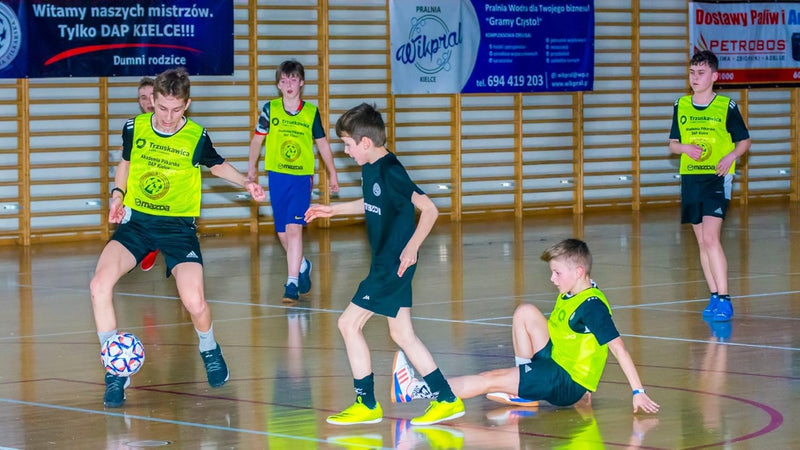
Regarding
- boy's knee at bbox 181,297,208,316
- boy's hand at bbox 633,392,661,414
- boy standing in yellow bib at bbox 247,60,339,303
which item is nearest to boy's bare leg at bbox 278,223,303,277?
boy standing in yellow bib at bbox 247,60,339,303

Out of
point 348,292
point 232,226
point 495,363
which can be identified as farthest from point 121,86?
point 495,363

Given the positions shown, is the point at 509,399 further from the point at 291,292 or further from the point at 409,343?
the point at 291,292

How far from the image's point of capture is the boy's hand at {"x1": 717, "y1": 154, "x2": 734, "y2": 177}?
10.7 m

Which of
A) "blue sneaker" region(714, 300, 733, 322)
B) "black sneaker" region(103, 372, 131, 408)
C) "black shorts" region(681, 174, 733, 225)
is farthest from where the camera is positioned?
"black shorts" region(681, 174, 733, 225)

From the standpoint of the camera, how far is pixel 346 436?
6.65 meters

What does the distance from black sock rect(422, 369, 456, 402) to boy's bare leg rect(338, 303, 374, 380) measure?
319mm

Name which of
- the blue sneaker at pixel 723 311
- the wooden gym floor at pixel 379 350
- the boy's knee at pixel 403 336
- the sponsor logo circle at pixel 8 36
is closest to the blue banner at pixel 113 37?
the sponsor logo circle at pixel 8 36

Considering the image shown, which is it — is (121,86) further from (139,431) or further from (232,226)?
(139,431)

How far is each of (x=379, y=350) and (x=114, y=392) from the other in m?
2.31

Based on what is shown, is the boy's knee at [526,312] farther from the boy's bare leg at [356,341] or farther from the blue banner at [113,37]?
the blue banner at [113,37]

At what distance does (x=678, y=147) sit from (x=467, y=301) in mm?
2281

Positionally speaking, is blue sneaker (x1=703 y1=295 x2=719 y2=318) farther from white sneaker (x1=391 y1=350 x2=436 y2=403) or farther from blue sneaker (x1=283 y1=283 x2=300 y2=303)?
white sneaker (x1=391 y1=350 x2=436 y2=403)

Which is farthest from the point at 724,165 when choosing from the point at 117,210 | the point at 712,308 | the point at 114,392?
the point at 114,392

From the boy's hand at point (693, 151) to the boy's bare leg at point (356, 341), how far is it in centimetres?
457
